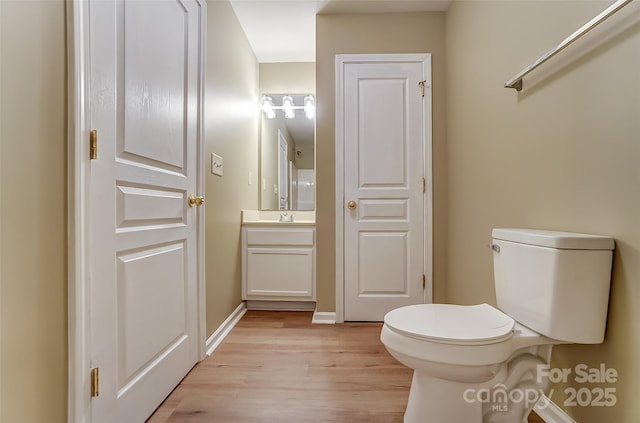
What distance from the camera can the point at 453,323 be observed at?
1084mm

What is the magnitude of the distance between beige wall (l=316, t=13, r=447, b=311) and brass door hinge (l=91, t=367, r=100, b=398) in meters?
1.46

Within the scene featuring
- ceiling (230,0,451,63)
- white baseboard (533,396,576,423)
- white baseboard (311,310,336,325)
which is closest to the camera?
white baseboard (533,396,576,423)

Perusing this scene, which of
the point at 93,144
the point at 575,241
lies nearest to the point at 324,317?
the point at 575,241

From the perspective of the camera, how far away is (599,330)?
93cm

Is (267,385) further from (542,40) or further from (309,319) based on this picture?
(542,40)

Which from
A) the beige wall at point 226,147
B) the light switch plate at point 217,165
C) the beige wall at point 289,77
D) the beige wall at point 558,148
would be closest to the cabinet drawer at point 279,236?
the beige wall at point 226,147

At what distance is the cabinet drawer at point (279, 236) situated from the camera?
2408 mm

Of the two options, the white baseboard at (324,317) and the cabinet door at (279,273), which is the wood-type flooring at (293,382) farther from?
the cabinet door at (279,273)

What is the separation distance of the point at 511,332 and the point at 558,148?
0.69 meters

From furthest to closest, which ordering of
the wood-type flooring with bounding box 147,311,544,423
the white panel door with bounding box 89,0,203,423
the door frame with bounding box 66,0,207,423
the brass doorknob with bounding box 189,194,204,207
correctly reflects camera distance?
the brass doorknob with bounding box 189,194,204,207
the wood-type flooring with bounding box 147,311,544,423
the white panel door with bounding box 89,0,203,423
the door frame with bounding box 66,0,207,423

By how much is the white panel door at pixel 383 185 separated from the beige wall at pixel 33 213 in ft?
5.39

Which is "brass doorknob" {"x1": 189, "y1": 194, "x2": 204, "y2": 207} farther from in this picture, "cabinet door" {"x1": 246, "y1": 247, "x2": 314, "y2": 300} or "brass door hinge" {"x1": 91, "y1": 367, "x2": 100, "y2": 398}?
"cabinet door" {"x1": 246, "y1": 247, "x2": 314, "y2": 300}

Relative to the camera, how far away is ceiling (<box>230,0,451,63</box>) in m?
2.11

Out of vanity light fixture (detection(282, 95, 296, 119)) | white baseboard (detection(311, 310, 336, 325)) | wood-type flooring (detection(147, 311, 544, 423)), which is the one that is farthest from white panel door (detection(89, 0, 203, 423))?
vanity light fixture (detection(282, 95, 296, 119))
